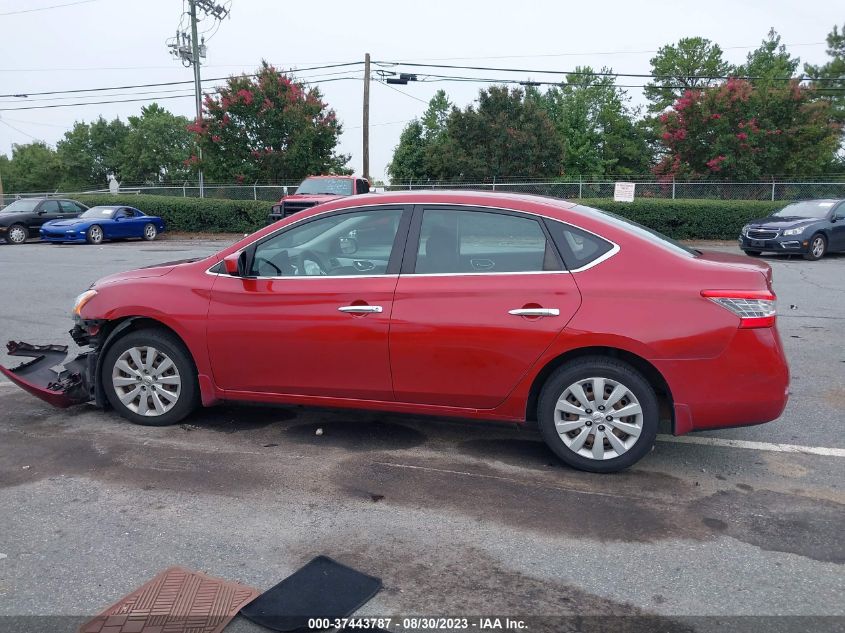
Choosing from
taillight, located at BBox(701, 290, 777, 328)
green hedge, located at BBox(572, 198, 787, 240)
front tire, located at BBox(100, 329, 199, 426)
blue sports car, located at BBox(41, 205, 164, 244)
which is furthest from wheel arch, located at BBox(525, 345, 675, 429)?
blue sports car, located at BBox(41, 205, 164, 244)

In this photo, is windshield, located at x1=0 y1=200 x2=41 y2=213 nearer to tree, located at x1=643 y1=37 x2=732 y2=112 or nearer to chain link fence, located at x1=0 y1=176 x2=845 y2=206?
chain link fence, located at x1=0 y1=176 x2=845 y2=206

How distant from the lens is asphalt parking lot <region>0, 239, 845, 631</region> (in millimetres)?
3234

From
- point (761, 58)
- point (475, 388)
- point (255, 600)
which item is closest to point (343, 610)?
point (255, 600)

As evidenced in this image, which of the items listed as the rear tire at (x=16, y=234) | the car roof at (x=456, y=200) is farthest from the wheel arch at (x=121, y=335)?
the rear tire at (x=16, y=234)

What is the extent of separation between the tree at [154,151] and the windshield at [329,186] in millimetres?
59746

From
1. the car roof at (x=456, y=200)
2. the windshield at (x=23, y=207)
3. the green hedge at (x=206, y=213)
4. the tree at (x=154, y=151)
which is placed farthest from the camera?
the tree at (x=154, y=151)

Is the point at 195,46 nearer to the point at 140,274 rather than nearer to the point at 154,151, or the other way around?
the point at 140,274

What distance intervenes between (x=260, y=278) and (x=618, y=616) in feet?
10.5

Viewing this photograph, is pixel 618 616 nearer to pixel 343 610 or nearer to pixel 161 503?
pixel 343 610

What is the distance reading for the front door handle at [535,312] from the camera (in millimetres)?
4496

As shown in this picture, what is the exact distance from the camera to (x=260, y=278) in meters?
5.09

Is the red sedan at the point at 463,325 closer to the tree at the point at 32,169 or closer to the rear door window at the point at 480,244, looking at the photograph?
the rear door window at the point at 480,244

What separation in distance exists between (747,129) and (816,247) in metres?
13.2

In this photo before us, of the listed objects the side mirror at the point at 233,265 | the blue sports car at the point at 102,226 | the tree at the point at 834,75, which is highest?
the tree at the point at 834,75
